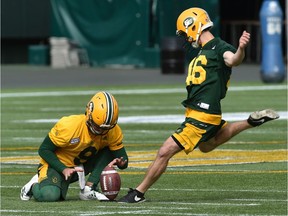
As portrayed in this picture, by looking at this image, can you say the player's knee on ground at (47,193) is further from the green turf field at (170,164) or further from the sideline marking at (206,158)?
the sideline marking at (206,158)

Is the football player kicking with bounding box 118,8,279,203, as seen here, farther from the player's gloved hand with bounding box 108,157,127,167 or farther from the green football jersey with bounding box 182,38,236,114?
the player's gloved hand with bounding box 108,157,127,167

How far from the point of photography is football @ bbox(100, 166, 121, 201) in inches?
460

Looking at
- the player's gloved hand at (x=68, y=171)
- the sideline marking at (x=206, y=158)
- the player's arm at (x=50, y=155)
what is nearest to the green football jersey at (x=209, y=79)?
the player's gloved hand at (x=68, y=171)

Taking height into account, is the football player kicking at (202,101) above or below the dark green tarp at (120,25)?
above

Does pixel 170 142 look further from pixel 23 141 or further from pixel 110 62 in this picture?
pixel 110 62

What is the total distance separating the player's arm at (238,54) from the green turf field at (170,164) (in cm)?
136

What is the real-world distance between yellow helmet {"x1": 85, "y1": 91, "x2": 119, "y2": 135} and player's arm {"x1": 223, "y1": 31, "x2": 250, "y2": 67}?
1.21m

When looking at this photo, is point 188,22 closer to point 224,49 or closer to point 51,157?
point 224,49

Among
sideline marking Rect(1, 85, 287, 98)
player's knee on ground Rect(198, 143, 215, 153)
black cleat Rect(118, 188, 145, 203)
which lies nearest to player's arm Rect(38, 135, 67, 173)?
black cleat Rect(118, 188, 145, 203)

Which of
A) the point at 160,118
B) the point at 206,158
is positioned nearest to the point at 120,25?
the point at 160,118

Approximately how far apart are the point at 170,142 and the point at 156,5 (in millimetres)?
29162

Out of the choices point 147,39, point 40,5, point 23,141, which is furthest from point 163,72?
point 23,141

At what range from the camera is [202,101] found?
A: 1180cm

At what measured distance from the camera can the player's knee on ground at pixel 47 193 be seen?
1170 centimetres
